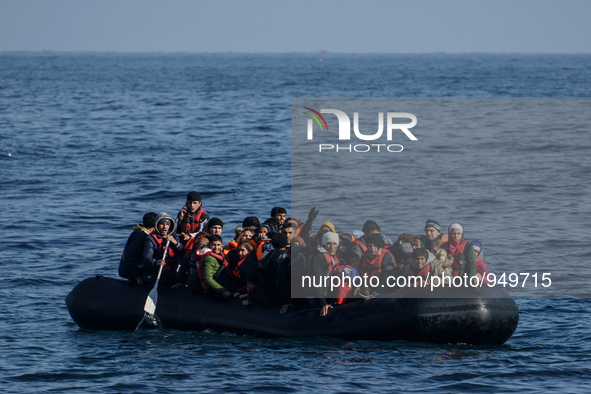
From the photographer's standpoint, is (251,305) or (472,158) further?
(472,158)

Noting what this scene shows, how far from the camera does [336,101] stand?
64.8m

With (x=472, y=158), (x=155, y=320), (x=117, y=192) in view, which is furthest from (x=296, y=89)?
(x=155, y=320)

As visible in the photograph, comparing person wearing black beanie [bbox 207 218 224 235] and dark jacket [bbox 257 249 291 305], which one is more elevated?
person wearing black beanie [bbox 207 218 224 235]

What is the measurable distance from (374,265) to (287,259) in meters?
1.34

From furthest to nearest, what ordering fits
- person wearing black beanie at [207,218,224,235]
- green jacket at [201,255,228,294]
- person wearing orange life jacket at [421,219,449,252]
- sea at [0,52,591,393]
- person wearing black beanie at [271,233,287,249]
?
1. person wearing black beanie at [207,218,224,235]
2. green jacket at [201,255,228,294]
3. person wearing orange life jacket at [421,219,449,252]
4. person wearing black beanie at [271,233,287,249]
5. sea at [0,52,591,393]

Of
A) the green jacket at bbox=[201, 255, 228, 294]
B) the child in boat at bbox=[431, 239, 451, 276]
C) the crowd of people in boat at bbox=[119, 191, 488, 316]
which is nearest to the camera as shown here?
the crowd of people in boat at bbox=[119, 191, 488, 316]

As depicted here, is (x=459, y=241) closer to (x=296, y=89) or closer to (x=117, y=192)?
(x=117, y=192)

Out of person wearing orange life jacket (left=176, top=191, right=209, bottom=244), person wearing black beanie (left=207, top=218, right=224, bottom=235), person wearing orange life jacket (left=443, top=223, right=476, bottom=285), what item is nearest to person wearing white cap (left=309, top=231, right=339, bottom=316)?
person wearing orange life jacket (left=443, top=223, right=476, bottom=285)

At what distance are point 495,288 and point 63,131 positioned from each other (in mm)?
34620

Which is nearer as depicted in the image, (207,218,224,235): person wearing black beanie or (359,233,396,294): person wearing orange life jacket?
→ (359,233,396,294): person wearing orange life jacket

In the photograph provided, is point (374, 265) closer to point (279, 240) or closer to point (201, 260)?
point (279, 240)

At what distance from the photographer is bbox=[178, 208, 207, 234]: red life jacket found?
45.0 feet

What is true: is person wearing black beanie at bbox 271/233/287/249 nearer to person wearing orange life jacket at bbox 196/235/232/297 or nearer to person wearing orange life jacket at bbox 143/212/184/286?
person wearing orange life jacket at bbox 196/235/232/297

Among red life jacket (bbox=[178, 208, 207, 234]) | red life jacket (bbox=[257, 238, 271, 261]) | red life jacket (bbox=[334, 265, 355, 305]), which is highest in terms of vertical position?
red life jacket (bbox=[178, 208, 207, 234])
